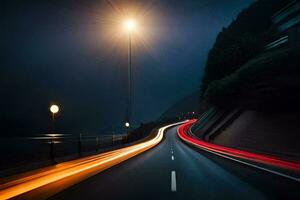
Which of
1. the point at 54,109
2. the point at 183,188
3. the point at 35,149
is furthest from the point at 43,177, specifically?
the point at 54,109

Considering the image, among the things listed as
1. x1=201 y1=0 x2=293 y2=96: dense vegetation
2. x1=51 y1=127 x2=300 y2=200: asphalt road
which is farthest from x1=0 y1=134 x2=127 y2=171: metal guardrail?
x1=201 y1=0 x2=293 y2=96: dense vegetation

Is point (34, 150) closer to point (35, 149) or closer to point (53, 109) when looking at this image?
point (35, 149)

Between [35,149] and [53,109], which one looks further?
[53,109]

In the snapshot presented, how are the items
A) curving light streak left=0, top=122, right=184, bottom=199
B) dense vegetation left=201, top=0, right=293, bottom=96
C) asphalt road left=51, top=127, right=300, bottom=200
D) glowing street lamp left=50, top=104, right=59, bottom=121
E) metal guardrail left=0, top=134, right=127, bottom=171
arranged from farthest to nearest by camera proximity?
dense vegetation left=201, top=0, right=293, bottom=96 → glowing street lamp left=50, top=104, right=59, bottom=121 → metal guardrail left=0, top=134, right=127, bottom=171 → curving light streak left=0, top=122, right=184, bottom=199 → asphalt road left=51, top=127, right=300, bottom=200

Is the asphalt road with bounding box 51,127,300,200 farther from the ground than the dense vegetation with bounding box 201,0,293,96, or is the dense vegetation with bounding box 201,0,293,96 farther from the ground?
the dense vegetation with bounding box 201,0,293,96

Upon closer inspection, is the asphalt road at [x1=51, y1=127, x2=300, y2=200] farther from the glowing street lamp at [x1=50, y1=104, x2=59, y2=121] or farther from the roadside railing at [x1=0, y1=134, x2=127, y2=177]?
the glowing street lamp at [x1=50, y1=104, x2=59, y2=121]

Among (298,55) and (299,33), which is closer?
(298,55)

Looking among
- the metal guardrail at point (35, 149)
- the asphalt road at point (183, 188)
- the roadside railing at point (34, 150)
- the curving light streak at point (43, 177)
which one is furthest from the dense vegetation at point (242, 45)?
the asphalt road at point (183, 188)

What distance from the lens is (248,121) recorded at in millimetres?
26984

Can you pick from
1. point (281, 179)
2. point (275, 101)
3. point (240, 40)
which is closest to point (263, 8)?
point (240, 40)

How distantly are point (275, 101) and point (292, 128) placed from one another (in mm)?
2929

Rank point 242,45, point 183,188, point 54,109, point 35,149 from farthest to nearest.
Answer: point 242,45
point 54,109
point 35,149
point 183,188

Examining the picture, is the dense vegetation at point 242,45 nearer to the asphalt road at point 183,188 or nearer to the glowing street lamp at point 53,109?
the glowing street lamp at point 53,109

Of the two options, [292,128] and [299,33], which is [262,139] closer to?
[292,128]
